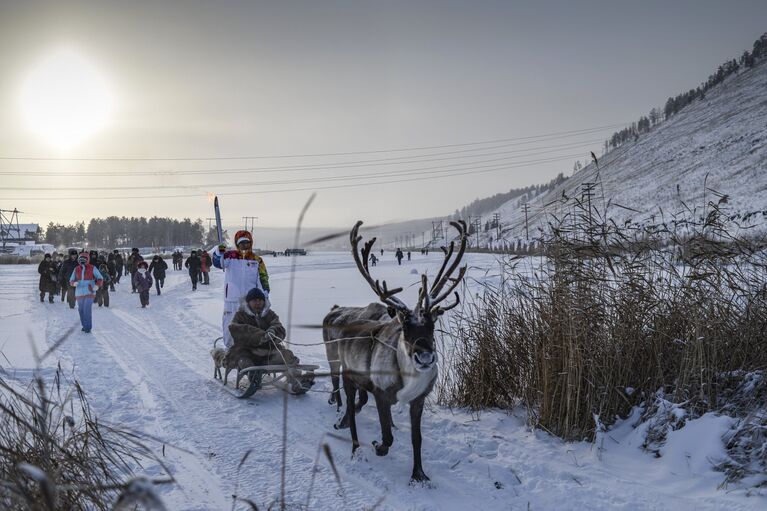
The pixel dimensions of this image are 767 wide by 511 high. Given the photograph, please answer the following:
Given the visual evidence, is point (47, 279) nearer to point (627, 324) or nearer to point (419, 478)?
point (419, 478)

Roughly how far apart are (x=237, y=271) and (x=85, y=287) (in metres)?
7.10

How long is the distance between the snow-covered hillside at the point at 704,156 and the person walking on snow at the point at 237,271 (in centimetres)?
4591

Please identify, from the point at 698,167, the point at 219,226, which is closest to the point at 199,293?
the point at 219,226

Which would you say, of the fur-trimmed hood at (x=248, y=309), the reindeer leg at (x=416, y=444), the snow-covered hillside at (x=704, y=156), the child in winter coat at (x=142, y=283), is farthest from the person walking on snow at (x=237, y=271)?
the snow-covered hillside at (x=704, y=156)

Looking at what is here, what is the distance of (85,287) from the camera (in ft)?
41.5

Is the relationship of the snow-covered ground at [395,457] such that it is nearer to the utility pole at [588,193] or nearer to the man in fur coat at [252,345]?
the man in fur coat at [252,345]

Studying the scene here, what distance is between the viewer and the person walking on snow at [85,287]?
1237 cm

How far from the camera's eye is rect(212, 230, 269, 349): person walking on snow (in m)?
7.93

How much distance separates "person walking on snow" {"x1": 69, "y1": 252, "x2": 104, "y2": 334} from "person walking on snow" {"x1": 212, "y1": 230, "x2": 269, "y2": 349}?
6.18 meters

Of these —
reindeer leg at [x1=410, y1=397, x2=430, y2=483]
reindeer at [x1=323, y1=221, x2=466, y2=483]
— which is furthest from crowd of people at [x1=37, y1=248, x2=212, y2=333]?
reindeer leg at [x1=410, y1=397, x2=430, y2=483]

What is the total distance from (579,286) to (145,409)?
218 inches

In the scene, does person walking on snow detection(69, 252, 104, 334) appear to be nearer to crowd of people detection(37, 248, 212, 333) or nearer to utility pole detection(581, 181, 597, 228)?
crowd of people detection(37, 248, 212, 333)

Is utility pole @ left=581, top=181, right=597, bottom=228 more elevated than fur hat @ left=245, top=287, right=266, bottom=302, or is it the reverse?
utility pole @ left=581, top=181, right=597, bottom=228

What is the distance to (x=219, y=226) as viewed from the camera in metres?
9.45
